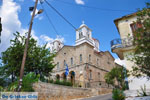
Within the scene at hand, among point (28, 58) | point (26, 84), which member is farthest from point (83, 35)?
point (26, 84)

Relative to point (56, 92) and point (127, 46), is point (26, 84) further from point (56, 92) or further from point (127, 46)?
point (127, 46)

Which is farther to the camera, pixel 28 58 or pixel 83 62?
pixel 83 62

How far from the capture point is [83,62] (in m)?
24.4

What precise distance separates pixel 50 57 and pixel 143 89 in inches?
443

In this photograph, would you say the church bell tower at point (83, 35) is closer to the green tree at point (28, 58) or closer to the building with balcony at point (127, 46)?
the green tree at point (28, 58)

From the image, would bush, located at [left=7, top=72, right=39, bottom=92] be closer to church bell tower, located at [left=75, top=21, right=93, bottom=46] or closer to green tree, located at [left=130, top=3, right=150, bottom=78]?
green tree, located at [left=130, top=3, right=150, bottom=78]

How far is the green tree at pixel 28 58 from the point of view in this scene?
14.3 m

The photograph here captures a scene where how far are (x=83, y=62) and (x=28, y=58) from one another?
1233 cm

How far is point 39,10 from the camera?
8.84 m

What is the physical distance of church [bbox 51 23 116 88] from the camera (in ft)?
77.2

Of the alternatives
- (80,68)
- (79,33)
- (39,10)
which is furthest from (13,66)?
(79,33)

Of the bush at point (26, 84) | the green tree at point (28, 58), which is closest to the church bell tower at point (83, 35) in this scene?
the green tree at point (28, 58)

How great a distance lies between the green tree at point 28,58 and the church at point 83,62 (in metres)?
6.05

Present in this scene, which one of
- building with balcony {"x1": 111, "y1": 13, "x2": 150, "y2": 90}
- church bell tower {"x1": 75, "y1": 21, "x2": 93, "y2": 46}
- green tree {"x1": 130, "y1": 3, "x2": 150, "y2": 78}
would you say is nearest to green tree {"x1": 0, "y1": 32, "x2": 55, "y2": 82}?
building with balcony {"x1": 111, "y1": 13, "x2": 150, "y2": 90}
